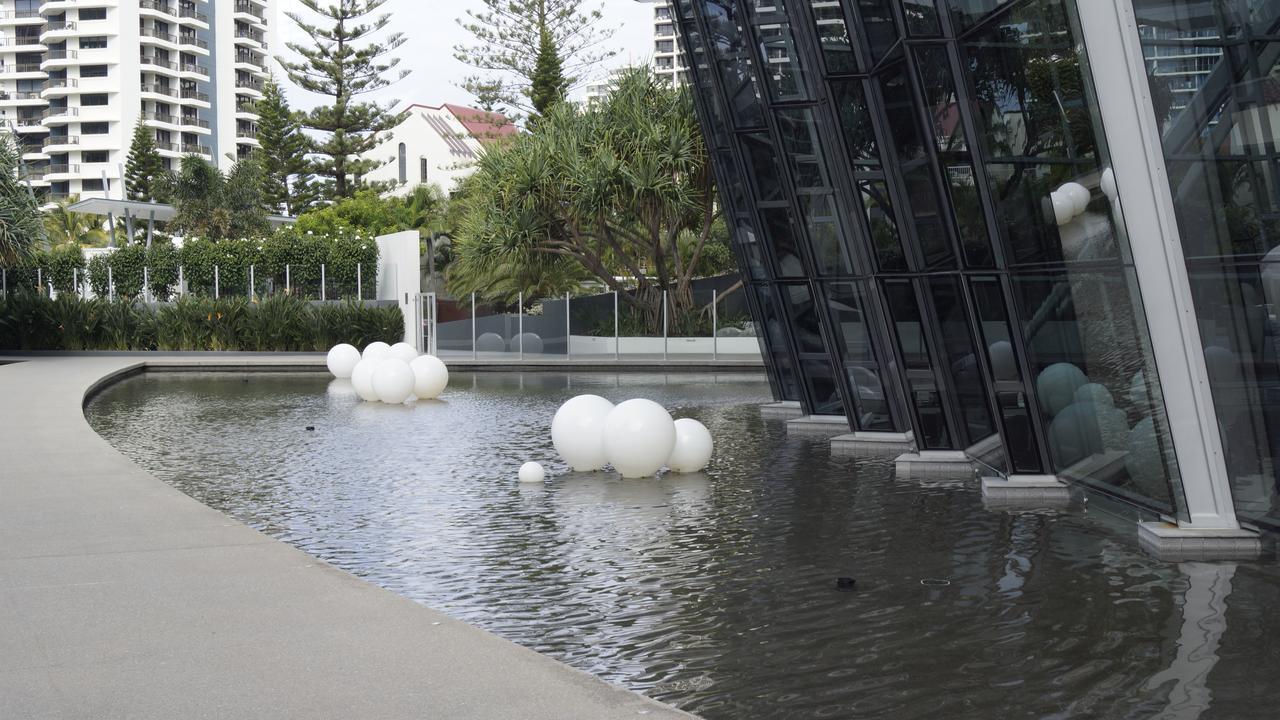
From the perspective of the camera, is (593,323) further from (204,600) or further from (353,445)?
(204,600)

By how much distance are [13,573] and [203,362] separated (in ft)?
74.7

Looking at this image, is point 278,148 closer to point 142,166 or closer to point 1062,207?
point 142,166

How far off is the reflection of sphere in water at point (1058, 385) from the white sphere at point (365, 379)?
1155 cm

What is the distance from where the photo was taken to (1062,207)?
25.4ft

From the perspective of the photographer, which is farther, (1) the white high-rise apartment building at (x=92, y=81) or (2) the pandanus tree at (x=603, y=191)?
(1) the white high-rise apartment building at (x=92, y=81)

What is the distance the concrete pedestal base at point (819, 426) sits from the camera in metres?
14.0

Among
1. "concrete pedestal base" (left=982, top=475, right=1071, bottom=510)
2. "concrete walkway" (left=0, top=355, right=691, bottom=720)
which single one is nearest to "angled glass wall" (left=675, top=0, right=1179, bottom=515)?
"concrete pedestal base" (left=982, top=475, right=1071, bottom=510)

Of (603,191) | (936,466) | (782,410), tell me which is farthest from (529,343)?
(936,466)

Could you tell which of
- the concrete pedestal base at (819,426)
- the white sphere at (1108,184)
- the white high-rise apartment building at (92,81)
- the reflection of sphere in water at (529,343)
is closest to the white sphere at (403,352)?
the concrete pedestal base at (819,426)

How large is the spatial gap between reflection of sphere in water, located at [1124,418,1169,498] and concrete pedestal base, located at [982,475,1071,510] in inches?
42.4

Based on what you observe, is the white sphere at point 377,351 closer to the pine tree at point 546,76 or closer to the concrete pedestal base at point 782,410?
the concrete pedestal base at point 782,410

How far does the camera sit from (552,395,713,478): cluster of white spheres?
33.8ft

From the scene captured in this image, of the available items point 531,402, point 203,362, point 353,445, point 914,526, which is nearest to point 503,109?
point 203,362

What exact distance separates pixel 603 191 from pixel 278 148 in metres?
30.4
